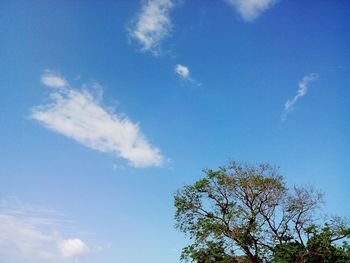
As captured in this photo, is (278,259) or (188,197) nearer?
(278,259)

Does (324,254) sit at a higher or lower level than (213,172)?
lower

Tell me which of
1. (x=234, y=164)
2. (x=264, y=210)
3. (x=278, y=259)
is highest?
(x=234, y=164)

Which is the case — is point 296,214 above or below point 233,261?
above

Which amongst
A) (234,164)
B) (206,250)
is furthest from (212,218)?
(234,164)

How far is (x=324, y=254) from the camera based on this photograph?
28875 mm

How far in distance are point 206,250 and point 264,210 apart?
5.68 meters

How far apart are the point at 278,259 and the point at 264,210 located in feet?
12.4

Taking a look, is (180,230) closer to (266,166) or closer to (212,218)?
(212,218)

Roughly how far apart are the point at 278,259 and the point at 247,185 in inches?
237

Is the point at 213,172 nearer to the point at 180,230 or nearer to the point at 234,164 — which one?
the point at 234,164

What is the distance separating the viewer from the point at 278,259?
28.6 meters

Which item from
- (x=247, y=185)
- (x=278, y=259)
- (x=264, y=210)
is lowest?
(x=278, y=259)

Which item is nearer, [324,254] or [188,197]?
[324,254]

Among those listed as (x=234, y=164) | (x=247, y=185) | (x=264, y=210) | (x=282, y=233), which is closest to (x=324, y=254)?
(x=282, y=233)
